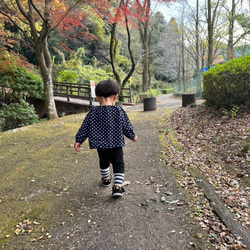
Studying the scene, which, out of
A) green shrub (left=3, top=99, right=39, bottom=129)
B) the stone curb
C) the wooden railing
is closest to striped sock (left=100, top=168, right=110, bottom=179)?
the stone curb

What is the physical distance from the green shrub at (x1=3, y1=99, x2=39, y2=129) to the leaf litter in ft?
19.8

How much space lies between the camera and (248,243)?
5.63 ft

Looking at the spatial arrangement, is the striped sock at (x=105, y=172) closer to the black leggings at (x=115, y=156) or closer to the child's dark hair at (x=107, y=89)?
the black leggings at (x=115, y=156)

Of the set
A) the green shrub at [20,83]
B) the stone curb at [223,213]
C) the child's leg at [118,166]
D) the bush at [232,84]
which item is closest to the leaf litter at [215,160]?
the stone curb at [223,213]

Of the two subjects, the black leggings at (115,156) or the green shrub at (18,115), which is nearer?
the black leggings at (115,156)

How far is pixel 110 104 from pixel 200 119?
15.7 feet

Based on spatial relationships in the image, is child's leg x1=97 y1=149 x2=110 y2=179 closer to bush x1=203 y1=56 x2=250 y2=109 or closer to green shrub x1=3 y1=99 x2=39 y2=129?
bush x1=203 y1=56 x2=250 y2=109

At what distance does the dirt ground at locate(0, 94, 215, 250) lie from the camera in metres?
1.78

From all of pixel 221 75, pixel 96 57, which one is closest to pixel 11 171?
pixel 221 75

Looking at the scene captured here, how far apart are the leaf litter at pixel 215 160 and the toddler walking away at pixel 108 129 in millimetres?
1000

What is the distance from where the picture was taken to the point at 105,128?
2.38 m

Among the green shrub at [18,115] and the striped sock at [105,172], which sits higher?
the green shrub at [18,115]

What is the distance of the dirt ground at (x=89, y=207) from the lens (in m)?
1.78

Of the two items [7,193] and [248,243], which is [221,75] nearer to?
[248,243]
